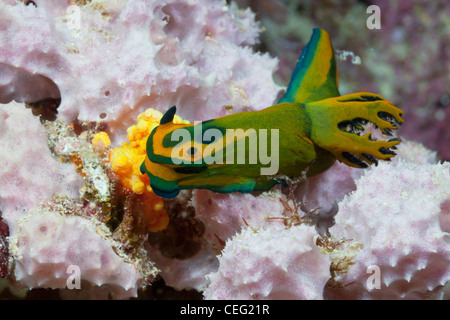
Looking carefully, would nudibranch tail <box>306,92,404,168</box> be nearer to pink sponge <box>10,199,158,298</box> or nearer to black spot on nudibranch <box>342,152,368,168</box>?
black spot on nudibranch <box>342,152,368,168</box>

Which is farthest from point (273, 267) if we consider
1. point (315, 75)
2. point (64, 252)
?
point (315, 75)

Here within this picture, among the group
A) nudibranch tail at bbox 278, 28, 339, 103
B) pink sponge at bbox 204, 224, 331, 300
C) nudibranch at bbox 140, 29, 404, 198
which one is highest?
nudibranch tail at bbox 278, 28, 339, 103

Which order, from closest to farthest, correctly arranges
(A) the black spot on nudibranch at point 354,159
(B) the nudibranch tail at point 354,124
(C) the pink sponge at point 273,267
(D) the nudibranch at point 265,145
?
(C) the pink sponge at point 273,267, (D) the nudibranch at point 265,145, (B) the nudibranch tail at point 354,124, (A) the black spot on nudibranch at point 354,159

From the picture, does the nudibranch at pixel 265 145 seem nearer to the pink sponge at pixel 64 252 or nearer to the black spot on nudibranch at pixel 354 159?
the black spot on nudibranch at pixel 354 159

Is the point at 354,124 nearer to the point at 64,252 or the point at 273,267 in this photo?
→ the point at 273,267

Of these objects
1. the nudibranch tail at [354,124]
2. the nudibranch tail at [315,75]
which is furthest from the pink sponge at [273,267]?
the nudibranch tail at [315,75]

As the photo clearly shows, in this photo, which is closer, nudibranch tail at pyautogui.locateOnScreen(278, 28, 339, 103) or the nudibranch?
the nudibranch

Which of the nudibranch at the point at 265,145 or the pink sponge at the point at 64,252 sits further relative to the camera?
the nudibranch at the point at 265,145

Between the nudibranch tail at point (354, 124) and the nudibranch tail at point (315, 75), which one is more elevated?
the nudibranch tail at point (315, 75)

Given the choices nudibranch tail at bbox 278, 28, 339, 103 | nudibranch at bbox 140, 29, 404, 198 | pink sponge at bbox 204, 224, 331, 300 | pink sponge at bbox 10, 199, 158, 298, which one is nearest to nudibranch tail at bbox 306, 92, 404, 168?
nudibranch at bbox 140, 29, 404, 198
